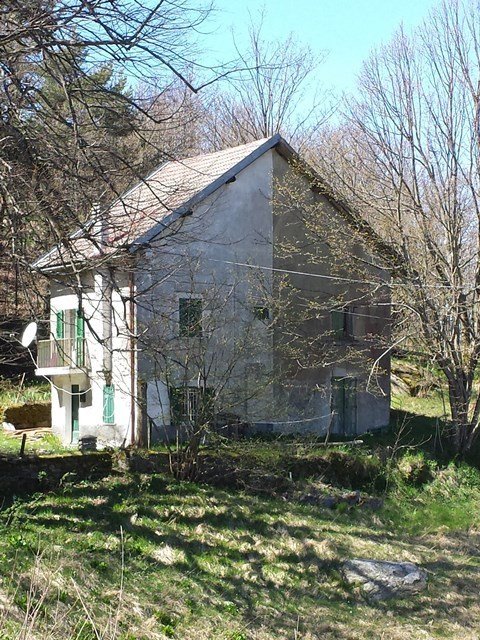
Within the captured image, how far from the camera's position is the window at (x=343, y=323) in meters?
25.3

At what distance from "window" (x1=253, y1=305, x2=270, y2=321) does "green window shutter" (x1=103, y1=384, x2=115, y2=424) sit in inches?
166

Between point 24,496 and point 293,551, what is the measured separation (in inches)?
177

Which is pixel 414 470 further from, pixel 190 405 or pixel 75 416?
pixel 75 416

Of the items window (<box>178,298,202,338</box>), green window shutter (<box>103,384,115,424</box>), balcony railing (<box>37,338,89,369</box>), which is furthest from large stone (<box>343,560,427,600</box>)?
balcony railing (<box>37,338,89,369</box>)

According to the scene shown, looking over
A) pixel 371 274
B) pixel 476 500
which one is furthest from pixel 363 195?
pixel 476 500

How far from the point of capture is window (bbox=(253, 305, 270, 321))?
2039cm

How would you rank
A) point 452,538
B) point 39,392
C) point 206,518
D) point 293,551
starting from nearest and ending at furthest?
point 293,551
point 206,518
point 452,538
point 39,392

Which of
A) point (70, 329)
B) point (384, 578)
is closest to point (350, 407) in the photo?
point (70, 329)

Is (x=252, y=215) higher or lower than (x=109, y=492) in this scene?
higher

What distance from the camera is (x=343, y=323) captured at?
25750 mm

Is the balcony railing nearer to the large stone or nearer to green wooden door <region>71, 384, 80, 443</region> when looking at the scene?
green wooden door <region>71, 384, 80, 443</region>

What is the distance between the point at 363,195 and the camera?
23.3 meters

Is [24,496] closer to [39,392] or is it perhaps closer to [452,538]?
[452,538]

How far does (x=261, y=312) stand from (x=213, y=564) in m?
8.57
